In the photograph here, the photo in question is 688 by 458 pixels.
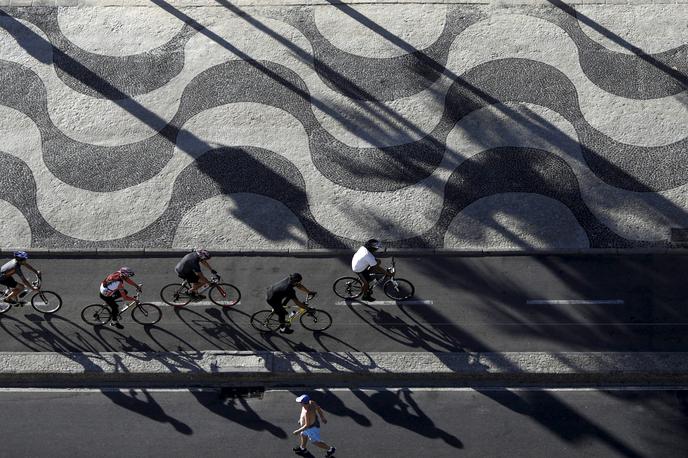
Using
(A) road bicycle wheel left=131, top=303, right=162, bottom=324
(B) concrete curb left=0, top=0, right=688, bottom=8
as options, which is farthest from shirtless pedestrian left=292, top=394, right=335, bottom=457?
(B) concrete curb left=0, top=0, right=688, bottom=8

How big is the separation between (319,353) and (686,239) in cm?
867

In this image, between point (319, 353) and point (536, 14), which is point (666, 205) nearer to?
point (536, 14)

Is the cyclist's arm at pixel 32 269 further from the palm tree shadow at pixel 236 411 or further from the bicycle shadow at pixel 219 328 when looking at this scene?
the palm tree shadow at pixel 236 411

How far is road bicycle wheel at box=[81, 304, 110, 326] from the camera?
52.8ft

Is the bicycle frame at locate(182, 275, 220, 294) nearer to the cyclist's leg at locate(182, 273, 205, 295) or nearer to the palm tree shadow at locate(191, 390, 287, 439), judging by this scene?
the cyclist's leg at locate(182, 273, 205, 295)

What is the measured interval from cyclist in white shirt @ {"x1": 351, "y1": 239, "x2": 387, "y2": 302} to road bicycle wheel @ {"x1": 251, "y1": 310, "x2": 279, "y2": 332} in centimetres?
199

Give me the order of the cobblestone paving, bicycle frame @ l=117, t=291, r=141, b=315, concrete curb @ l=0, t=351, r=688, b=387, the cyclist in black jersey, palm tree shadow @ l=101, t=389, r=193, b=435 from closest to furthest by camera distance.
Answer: palm tree shadow @ l=101, t=389, r=193, b=435 → concrete curb @ l=0, t=351, r=688, b=387 → the cyclist in black jersey → bicycle frame @ l=117, t=291, r=141, b=315 → the cobblestone paving

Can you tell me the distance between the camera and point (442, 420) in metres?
14.3

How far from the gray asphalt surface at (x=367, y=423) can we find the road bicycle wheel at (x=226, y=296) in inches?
82.5

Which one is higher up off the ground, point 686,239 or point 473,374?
point 686,239

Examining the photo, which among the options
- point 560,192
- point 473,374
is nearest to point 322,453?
point 473,374

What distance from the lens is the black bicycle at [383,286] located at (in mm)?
16156

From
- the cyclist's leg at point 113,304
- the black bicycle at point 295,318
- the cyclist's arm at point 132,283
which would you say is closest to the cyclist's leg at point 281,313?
the black bicycle at point 295,318

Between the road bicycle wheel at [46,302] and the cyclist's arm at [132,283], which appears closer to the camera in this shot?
the cyclist's arm at [132,283]
